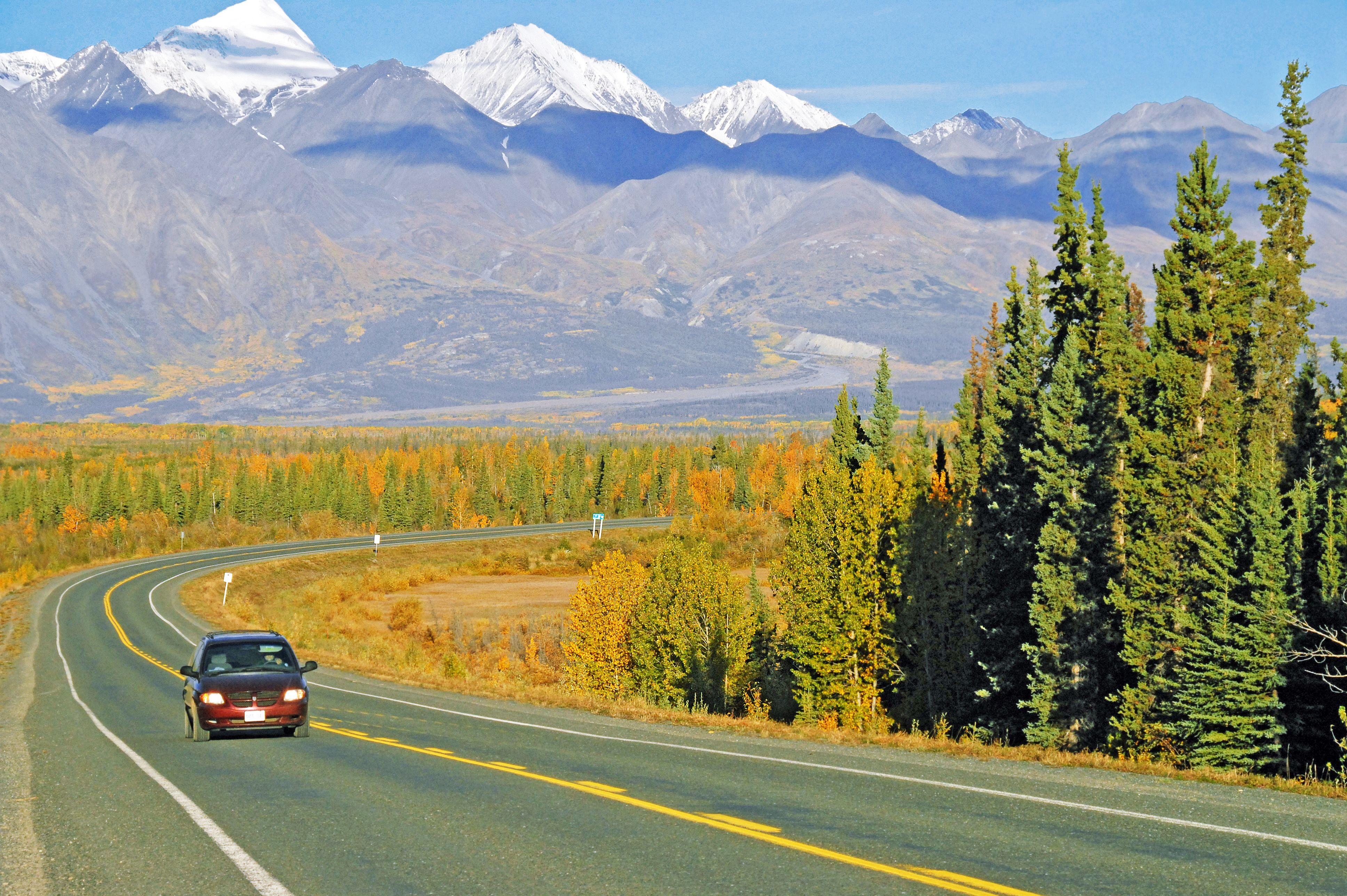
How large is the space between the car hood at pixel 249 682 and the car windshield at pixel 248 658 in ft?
0.49

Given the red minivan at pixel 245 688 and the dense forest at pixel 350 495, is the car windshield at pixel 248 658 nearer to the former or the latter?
the red minivan at pixel 245 688

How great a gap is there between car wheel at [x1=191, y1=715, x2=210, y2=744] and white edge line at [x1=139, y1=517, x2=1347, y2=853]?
17.1 feet

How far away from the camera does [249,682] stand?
20.3 meters

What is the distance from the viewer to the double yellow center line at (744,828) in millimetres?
9305

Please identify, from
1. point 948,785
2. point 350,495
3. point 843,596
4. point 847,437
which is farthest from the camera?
point 350,495

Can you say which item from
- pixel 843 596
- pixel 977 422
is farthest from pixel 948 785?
pixel 977 422

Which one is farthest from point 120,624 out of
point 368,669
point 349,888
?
point 349,888

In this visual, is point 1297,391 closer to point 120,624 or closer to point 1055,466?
point 1055,466

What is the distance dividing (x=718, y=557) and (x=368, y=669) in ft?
223

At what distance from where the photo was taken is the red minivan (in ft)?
65.5

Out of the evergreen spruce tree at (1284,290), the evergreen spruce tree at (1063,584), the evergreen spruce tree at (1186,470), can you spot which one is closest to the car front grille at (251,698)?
the evergreen spruce tree at (1186,470)

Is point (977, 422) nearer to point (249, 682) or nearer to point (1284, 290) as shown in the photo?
point (1284, 290)

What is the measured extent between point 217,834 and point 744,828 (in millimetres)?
5370

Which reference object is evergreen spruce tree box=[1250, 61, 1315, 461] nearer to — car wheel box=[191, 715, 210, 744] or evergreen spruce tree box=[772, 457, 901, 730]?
evergreen spruce tree box=[772, 457, 901, 730]
